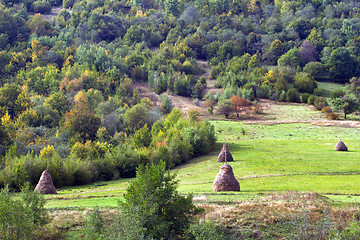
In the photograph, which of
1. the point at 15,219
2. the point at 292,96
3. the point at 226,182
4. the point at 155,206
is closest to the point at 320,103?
the point at 292,96

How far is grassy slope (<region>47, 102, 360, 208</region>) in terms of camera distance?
26.3 meters

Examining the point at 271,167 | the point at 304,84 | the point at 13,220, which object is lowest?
the point at 271,167

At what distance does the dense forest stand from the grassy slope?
544 centimetres

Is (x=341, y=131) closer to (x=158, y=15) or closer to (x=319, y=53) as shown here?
(x=319, y=53)

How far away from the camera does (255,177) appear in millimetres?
32750

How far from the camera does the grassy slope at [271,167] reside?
86.2ft

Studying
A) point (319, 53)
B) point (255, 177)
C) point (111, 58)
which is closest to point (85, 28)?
point (111, 58)

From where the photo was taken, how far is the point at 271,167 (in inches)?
1449

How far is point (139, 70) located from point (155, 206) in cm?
9580

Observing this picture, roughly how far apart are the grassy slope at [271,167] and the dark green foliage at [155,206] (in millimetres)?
5287

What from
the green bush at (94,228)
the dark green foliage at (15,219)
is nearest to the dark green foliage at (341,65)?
the green bush at (94,228)

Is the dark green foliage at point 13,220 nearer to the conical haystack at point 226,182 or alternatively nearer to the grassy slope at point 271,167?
the grassy slope at point 271,167

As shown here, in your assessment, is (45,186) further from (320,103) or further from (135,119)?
(320,103)

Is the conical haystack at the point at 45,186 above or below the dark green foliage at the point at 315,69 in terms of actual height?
below
